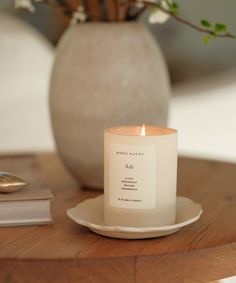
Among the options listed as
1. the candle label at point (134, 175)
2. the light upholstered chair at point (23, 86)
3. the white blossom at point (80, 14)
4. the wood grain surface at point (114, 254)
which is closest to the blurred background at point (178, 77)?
the light upholstered chair at point (23, 86)

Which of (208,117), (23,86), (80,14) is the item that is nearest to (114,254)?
(80,14)

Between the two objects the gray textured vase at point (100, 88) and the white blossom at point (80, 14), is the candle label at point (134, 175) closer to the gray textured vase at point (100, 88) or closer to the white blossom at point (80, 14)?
the gray textured vase at point (100, 88)

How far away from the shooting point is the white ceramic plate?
0.71 meters

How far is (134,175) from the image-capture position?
0.74 metres

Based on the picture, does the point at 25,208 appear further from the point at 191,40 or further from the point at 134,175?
the point at 191,40

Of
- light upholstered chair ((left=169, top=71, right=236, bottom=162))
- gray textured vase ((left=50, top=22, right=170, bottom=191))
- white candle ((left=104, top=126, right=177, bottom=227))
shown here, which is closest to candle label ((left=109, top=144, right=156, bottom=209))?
white candle ((left=104, top=126, right=177, bottom=227))

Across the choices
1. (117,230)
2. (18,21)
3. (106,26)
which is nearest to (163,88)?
(106,26)

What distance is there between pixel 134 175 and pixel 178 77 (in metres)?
0.87

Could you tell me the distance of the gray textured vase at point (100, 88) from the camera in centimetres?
96

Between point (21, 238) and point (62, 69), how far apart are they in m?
0.32

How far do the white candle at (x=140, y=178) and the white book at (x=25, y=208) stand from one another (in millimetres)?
78

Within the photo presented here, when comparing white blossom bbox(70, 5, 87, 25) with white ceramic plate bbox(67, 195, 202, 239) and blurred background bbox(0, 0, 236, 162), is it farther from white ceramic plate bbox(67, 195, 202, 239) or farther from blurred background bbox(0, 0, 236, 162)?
blurred background bbox(0, 0, 236, 162)

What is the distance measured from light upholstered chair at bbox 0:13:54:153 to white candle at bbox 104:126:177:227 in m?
0.88

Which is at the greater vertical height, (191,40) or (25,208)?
(191,40)
